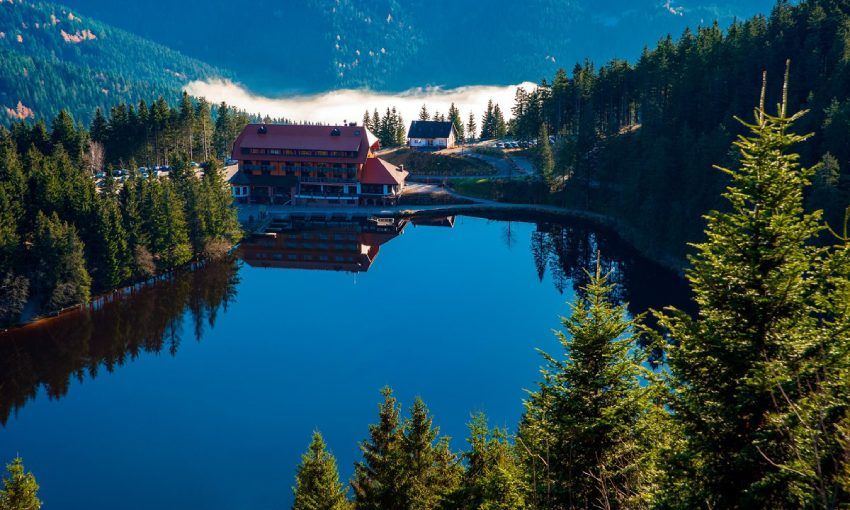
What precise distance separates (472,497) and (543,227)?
78939mm

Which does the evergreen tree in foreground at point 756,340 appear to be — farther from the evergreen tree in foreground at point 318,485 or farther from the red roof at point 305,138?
the red roof at point 305,138

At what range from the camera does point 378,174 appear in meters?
108

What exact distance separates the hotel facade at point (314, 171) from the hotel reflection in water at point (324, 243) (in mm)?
8249

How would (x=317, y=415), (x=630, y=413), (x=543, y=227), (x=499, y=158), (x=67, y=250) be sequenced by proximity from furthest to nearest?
(x=499, y=158) < (x=543, y=227) < (x=67, y=250) < (x=317, y=415) < (x=630, y=413)

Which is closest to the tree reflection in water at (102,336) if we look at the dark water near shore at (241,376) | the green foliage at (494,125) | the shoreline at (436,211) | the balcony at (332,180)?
the dark water near shore at (241,376)

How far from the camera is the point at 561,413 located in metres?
16.2

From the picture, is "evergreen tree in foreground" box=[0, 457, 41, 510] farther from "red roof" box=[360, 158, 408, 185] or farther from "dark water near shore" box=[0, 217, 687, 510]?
"red roof" box=[360, 158, 408, 185]

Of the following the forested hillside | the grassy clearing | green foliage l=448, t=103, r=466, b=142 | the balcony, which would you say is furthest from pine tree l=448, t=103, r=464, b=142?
the balcony

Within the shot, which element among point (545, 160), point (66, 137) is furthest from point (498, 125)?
point (66, 137)

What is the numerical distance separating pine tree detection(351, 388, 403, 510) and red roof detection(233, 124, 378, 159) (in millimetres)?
84307

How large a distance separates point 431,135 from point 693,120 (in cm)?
6093

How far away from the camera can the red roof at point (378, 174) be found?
10775 cm

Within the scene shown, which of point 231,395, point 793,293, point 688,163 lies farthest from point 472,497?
point 688,163

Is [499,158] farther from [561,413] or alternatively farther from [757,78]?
[561,413]
